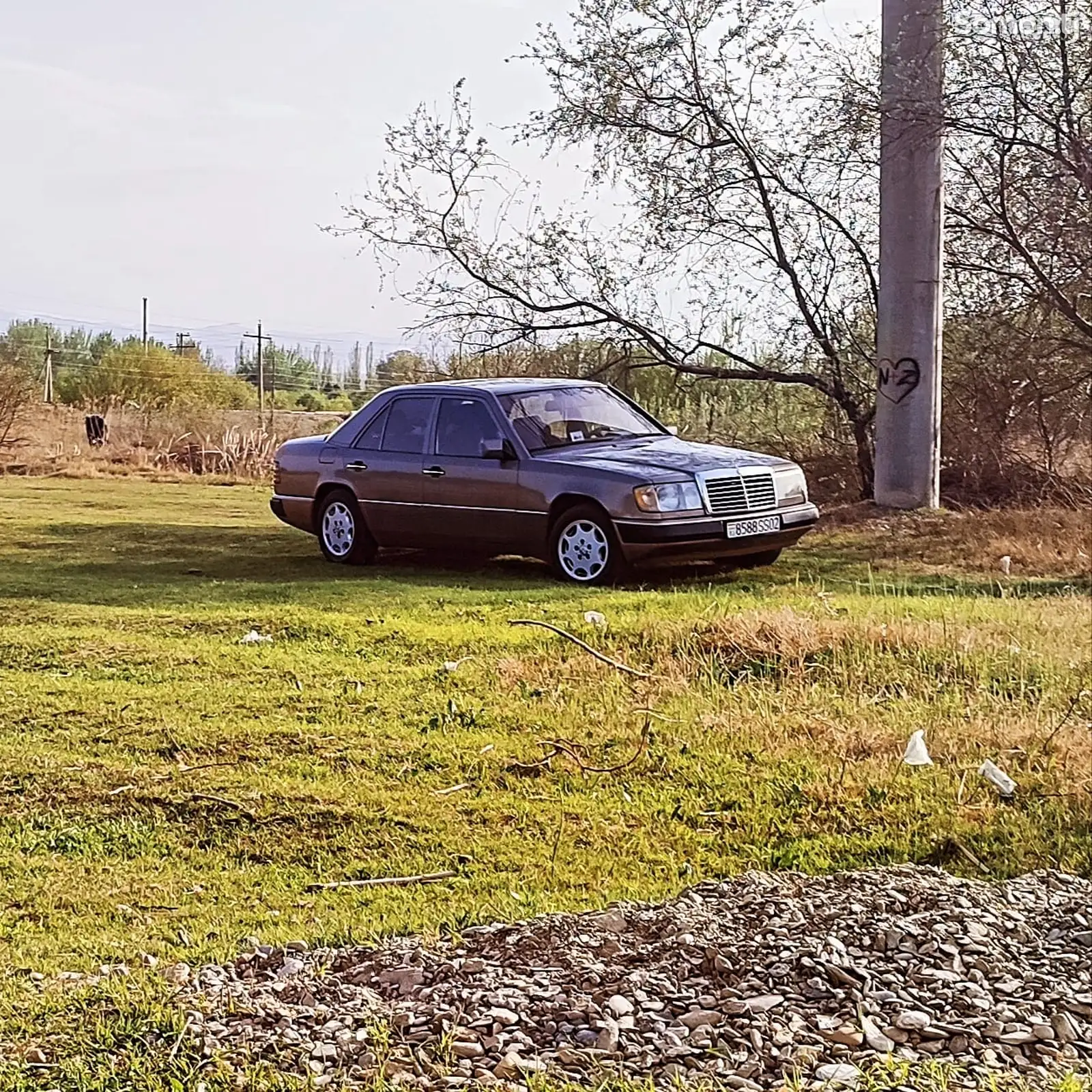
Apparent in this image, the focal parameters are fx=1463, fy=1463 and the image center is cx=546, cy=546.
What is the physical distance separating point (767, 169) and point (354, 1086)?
1641 centimetres

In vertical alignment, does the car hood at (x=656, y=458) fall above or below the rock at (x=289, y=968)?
above

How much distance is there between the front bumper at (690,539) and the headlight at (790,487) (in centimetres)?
15

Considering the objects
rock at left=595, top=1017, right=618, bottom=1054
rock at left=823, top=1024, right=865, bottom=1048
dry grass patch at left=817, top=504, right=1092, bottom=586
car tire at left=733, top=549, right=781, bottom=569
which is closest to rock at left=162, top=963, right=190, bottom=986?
rock at left=595, top=1017, right=618, bottom=1054

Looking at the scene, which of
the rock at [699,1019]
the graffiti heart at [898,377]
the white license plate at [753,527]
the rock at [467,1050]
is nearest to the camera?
the rock at [467,1050]

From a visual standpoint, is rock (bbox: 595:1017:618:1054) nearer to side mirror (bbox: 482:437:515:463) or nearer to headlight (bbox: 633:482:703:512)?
headlight (bbox: 633:482:703:512)

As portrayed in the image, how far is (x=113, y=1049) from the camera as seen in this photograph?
11.9ft

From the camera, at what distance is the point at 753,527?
39.6 feet

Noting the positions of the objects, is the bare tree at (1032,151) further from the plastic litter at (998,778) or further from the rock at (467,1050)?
the rock at (467,1050)

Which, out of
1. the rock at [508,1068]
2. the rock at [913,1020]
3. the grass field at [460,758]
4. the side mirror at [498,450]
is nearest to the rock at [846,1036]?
the rock at [913,1020]

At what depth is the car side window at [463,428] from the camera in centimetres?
1294

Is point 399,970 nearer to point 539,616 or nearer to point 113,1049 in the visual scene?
point 113,1049

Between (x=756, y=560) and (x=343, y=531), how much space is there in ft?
13.0

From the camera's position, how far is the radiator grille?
11.9 metres

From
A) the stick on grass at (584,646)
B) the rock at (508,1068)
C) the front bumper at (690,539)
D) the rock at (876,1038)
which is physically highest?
the front bumper at (690,539)
